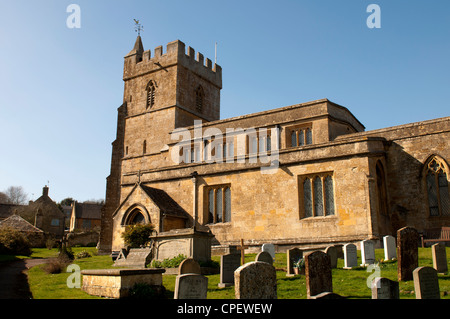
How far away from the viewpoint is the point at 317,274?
10.3m

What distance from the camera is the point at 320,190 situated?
71.0ft

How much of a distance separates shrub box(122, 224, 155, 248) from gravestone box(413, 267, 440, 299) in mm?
15505

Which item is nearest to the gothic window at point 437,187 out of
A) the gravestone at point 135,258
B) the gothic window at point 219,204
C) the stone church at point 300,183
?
the stone church at point 300,183

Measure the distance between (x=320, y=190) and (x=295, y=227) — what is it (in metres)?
2.28

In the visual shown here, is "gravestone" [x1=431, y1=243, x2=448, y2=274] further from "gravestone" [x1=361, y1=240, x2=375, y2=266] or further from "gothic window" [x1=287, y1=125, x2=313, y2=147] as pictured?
"gothic window" [x1=287, y1=125, x2=313, y2=147]

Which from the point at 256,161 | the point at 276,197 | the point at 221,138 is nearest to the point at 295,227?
the point at 276,197

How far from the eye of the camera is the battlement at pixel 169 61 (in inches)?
1517

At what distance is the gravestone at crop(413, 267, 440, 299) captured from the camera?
9086mm

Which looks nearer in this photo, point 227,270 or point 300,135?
point 227,270

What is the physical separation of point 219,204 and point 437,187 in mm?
11451

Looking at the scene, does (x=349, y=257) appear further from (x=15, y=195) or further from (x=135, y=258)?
(x=15, y=195)

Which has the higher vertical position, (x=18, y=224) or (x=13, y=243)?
(x=18, y=224)

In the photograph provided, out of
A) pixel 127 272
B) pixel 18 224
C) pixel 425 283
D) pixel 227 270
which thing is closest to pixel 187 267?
pixel 127 272
